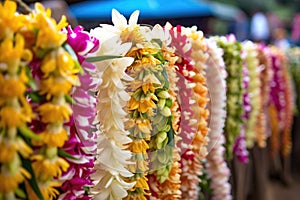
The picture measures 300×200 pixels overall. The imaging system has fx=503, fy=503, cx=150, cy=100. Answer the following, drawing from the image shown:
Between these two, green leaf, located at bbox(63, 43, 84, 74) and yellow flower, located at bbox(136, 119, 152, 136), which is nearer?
green leaf, located at bbox(63, 43, 84, 74)

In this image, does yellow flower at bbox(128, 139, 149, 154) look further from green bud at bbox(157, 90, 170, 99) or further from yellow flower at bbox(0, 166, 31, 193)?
yellow flower at bbox(0, 166, 31, 193)

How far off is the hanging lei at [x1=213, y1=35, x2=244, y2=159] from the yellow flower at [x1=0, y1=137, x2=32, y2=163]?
3.77ft

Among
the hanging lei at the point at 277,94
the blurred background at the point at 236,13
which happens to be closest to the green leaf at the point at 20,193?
the blurred background at the point at 236,13

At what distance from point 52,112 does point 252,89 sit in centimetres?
157

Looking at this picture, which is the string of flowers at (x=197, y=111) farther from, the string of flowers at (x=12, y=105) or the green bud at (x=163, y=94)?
the string of flowers at (x=12, y=105)

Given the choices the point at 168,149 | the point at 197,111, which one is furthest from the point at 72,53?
the point at 197,111

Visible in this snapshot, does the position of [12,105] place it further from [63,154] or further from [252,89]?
[252,89]

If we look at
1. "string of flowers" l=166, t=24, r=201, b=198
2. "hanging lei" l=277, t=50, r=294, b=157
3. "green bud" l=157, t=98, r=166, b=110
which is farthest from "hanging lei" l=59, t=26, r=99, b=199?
"hanging lei" l=277, t=50, r=294, b=157

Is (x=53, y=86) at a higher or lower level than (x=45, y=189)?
higher

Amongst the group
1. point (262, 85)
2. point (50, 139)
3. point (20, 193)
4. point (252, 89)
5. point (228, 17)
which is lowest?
point (20, 193)

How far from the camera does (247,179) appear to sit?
2.69 m

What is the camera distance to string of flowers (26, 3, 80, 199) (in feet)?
3.04

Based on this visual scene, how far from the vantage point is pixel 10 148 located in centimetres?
89

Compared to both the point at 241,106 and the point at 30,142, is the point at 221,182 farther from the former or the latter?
the point at 30,142
